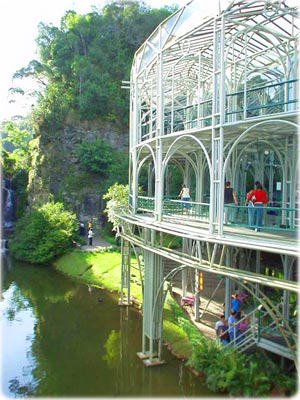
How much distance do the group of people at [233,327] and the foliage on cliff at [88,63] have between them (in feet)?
102

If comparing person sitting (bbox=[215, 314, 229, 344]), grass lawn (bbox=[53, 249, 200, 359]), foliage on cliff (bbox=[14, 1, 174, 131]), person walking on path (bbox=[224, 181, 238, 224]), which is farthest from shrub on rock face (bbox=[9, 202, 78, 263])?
person walking on path (bbox=[224, 181, 238, 224])

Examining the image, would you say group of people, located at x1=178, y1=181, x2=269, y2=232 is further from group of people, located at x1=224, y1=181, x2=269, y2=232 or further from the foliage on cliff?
the foliage on cliff

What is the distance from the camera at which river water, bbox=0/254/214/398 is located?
12219mm

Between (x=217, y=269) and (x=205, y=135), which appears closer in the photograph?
(x=217, y=269)

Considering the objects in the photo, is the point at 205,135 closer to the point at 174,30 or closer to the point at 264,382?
the point at 174,30

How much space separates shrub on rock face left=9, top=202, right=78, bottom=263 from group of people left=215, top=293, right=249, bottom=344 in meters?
18.8

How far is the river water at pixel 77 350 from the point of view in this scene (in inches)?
481

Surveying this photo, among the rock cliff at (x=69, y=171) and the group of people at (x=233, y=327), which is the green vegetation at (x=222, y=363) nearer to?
the group of people at (x=233, y=327)

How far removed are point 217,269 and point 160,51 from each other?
7.45m

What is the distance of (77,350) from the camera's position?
49.3 ft

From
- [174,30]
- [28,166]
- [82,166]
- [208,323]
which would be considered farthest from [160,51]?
[28,166]

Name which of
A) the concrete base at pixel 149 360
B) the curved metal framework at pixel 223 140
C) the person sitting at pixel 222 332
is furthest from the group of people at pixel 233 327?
the concrete base at pixel 149 360

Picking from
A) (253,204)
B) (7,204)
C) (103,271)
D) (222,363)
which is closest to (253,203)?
(253,204)

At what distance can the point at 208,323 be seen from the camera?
15.6 metres
